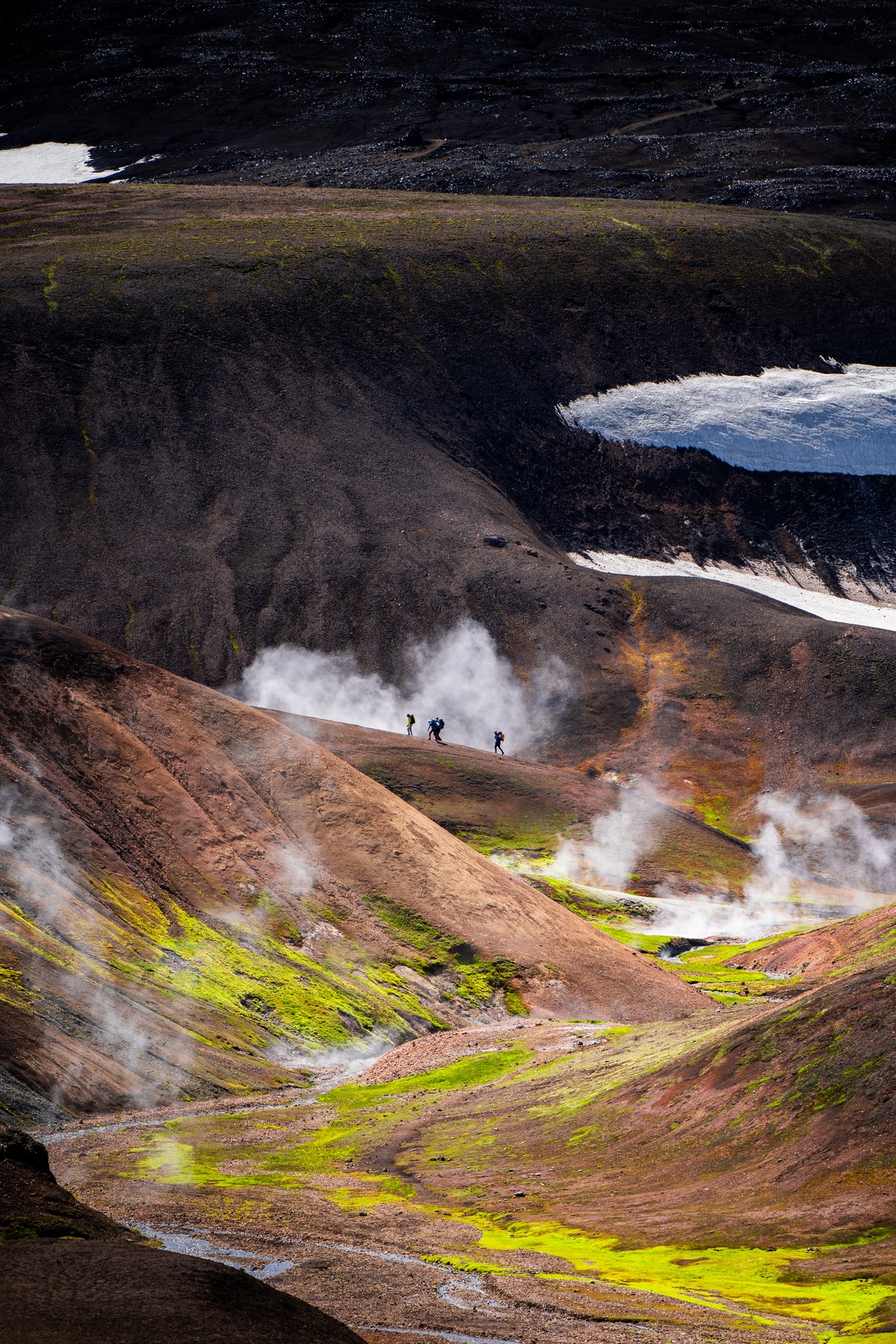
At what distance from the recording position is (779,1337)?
66.0 ft

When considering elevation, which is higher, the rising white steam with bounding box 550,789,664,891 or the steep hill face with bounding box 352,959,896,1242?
the steep hill face with bounding box 352,959,896,1242

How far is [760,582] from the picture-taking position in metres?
136

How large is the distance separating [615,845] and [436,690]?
29.0m

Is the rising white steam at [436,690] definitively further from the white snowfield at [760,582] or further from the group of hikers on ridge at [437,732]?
the white snowfield at [760,582]

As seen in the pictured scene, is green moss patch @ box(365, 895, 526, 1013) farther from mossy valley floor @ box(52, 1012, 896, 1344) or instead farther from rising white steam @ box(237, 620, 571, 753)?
rising white steam @ box(237, 620, 571, 753)

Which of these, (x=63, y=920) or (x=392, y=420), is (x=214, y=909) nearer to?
(x=63, y=920)

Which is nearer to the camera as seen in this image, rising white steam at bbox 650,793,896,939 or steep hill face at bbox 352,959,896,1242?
steep hill face at bbox 352,959,896,1242

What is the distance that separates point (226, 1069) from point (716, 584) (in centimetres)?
9213

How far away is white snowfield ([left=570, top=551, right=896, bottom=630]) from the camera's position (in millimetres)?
132250

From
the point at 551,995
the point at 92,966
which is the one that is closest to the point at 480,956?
the point at 551,995

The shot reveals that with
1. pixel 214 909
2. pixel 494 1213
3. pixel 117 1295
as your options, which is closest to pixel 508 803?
pixel 214 909

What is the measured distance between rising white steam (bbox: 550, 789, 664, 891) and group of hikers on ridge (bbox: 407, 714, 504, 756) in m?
12.4

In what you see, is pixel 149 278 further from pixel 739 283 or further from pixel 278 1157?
pixel 278 1157

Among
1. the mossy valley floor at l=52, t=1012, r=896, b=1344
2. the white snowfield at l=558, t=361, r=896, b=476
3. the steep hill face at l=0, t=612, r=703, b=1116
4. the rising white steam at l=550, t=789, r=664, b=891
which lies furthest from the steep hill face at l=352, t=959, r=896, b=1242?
the white snowfield at l=558, t=361, r=896, b=476
